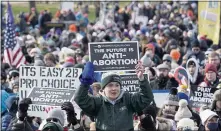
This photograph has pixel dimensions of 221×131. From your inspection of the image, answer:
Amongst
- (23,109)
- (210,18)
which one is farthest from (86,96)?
(210,18)

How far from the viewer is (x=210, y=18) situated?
23.2 meters

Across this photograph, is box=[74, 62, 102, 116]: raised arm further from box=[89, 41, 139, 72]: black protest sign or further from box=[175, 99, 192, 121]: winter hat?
box=[89, 41, 139, 72]: black protest sign

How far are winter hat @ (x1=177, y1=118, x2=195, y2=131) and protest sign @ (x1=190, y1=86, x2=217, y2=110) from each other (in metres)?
2.40

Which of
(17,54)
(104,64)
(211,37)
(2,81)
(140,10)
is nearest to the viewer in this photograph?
(104,64)

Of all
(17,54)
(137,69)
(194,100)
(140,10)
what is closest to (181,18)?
(140,10)

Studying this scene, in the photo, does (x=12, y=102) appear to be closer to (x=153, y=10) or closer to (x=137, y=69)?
(x=137, y=69)

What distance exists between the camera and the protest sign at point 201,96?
1201cm

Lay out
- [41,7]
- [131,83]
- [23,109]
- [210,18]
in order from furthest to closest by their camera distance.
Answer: [41,7] < [210,18] < [131,83] < [23,109]

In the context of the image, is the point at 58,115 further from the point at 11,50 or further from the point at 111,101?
the point at 11,50

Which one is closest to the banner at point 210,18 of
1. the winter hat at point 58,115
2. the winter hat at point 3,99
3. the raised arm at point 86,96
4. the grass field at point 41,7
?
the winter hat at point 3,99

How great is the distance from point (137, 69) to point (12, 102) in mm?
3760

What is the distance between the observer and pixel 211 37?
2302 centimetres

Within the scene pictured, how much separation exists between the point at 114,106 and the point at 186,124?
220 cm

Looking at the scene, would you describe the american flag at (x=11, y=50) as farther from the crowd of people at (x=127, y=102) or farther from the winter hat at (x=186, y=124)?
the winter hat at (x=186, y=124)
